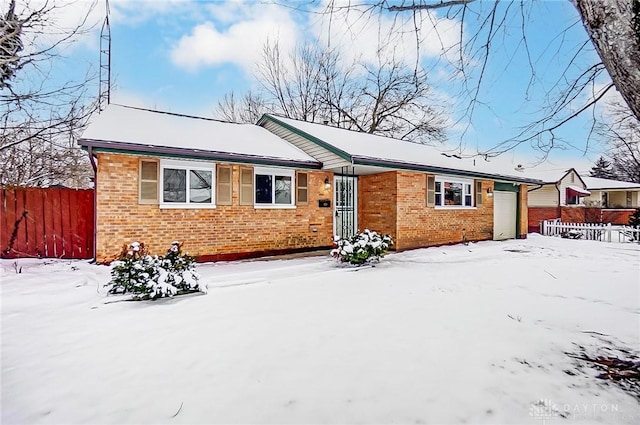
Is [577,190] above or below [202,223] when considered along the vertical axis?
above

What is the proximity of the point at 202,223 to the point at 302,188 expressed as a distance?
320 centimetres

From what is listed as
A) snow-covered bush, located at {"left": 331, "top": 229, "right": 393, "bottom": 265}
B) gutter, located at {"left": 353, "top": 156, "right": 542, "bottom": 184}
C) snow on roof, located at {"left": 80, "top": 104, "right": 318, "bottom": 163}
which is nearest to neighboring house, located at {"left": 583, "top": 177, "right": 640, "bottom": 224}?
gutter, located at {"left": 353, "top": 156, "right": 542, "bottom": 184}

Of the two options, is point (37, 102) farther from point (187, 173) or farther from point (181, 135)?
point (187, 173)

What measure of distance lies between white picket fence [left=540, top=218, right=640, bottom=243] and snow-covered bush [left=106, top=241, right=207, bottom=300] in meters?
16.7

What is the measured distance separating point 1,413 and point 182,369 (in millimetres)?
1220

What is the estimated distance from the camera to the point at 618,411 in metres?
2.43

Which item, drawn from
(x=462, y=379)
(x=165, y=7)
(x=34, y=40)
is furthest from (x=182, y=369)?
(x=34, y=40)

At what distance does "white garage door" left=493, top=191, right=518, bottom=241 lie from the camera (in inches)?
565

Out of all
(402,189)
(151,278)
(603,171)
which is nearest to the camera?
(151,278)

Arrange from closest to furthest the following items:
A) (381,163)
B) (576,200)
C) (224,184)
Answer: (224,184)
(381,163)
(576,200)

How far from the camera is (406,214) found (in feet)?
35.9

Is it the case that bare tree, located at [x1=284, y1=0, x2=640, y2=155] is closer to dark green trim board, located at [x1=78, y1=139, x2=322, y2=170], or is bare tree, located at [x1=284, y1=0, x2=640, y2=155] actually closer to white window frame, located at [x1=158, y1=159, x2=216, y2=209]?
dark green trim board, located at [x1=78, y1=139, x2=322, y2=170]

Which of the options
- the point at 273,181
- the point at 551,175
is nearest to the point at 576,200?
the point at 551,175

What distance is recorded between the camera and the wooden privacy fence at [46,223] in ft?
26.7
